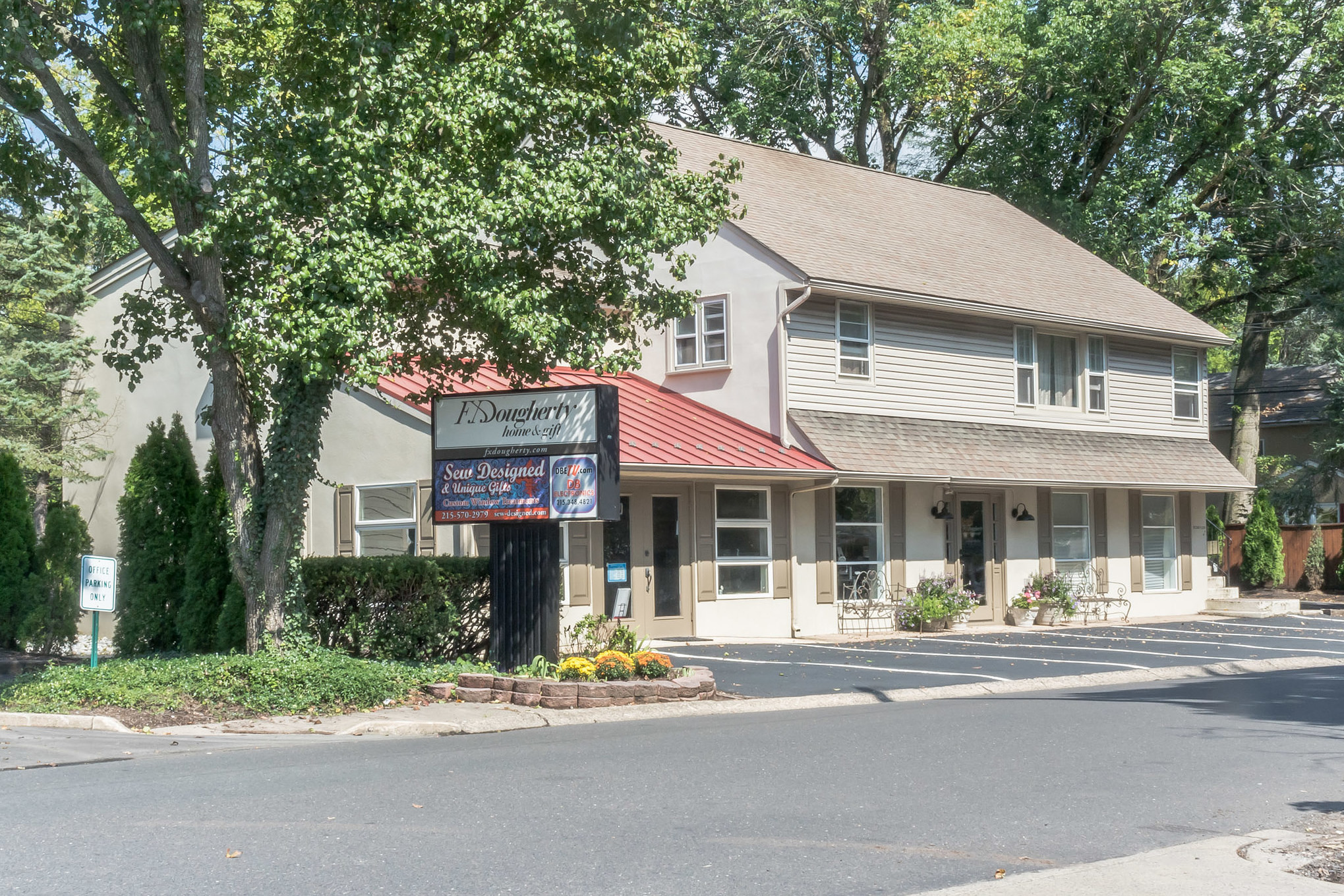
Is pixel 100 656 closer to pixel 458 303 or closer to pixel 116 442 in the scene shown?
pixel 116 442

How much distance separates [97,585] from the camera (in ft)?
48.7

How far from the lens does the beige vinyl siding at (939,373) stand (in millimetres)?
23812

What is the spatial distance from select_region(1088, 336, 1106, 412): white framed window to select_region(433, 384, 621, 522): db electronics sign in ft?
53.7

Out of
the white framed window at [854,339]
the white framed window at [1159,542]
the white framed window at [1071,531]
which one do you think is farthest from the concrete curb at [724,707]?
the white framed window at [1159,542]

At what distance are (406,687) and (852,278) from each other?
12546 mm

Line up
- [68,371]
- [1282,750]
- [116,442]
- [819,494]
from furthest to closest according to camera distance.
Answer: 1. [68,371]
2. [116,442]
3. [819,494]
4. [1282,750]

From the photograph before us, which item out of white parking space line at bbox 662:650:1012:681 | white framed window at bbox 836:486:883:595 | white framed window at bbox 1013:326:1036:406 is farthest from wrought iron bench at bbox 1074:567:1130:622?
white parking space line at bbox 662:650:1012:681

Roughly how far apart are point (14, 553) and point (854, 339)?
14.1 m

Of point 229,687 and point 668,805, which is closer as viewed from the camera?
point 668,805

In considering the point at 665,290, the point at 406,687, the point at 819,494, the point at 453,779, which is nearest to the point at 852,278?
the point at 819,494

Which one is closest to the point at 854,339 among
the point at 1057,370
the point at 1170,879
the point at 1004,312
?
the point at 1004,312

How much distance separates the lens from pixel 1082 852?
7.38 metres

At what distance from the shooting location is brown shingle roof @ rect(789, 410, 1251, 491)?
77.5 feet

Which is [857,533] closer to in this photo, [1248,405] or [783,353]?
[783,353]
